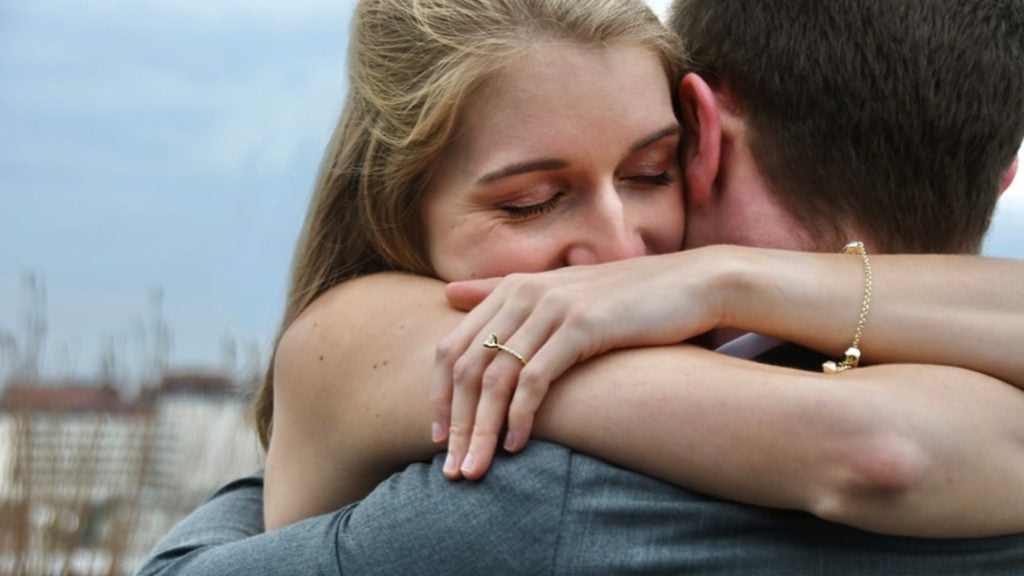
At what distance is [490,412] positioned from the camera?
179 cm

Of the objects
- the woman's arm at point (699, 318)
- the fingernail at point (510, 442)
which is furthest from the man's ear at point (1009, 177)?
the fingernail at point (510, 442)

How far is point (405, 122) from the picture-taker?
86.2 inches

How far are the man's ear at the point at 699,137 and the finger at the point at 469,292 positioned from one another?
43 cm

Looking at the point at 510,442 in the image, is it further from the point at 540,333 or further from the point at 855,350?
the point at 855,350

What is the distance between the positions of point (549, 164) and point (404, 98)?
0.90ft

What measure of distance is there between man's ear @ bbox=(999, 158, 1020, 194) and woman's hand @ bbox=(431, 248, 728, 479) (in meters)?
0.60

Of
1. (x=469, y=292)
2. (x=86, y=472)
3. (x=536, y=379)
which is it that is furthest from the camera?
(x=86, y=472)

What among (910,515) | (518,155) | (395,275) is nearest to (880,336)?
(910,515)

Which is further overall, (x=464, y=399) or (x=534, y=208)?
(x=534, y=208)

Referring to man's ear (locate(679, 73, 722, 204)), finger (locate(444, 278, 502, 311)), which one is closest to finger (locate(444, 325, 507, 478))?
finger (locate(444, 278, 502, 311))

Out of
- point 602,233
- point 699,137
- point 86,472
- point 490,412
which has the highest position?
point 699,137

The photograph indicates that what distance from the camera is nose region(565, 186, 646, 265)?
82.8 inches

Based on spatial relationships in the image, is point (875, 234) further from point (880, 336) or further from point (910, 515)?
point (910, 515)

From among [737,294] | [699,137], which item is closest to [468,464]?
[737,294]
